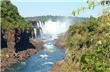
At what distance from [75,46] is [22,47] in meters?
44.5

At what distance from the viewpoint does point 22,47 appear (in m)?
126

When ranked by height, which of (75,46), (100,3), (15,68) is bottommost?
(15,68)

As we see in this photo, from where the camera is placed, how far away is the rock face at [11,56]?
322 ft

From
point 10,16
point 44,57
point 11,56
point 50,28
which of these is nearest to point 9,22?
point 10,16

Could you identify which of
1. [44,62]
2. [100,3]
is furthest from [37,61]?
[100,3]

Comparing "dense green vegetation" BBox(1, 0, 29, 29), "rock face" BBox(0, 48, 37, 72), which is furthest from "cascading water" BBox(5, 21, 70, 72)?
"dense green vegetation" BBox(1, 0, 29, 29)

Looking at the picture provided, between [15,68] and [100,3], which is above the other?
[100,3]

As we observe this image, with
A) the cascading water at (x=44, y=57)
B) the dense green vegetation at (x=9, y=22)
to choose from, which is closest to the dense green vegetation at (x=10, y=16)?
the dense green vegetation at (x=9, y=22)

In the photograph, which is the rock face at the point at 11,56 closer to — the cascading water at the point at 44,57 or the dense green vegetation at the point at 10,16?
the cascading water at the point at 44,57

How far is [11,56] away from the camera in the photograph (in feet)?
351

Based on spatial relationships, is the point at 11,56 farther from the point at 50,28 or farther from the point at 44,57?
the point at 50,28

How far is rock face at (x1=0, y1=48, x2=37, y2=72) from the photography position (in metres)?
98.2

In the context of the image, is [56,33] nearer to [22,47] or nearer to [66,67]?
[22,47]

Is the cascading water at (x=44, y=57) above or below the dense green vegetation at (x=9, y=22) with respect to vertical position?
below
